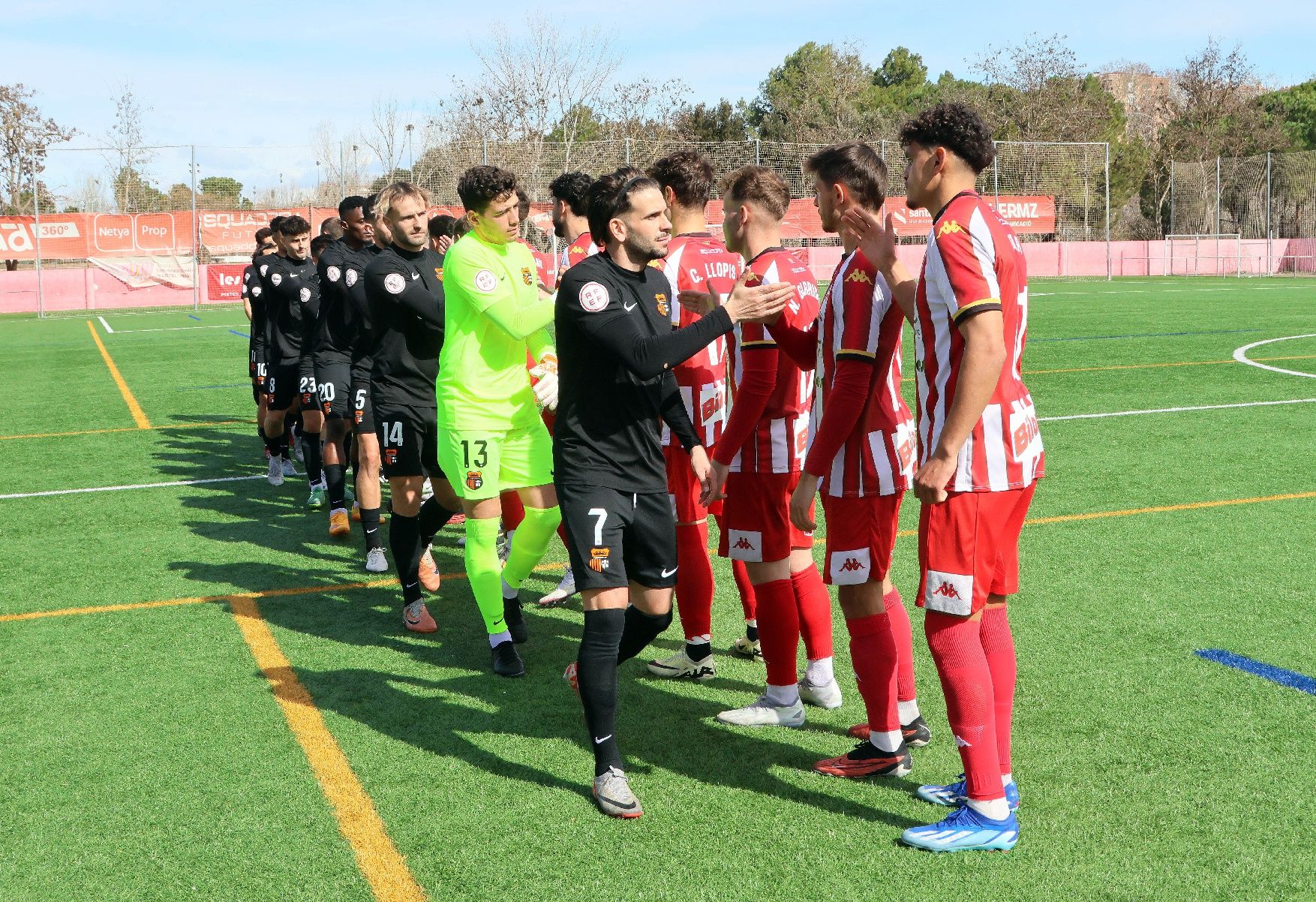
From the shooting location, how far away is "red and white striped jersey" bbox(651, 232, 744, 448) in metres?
4.93

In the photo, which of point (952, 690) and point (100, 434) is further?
point (100, 434)

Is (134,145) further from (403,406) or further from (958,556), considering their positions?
(958,556)

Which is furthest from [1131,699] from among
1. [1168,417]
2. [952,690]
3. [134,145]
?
[134,145]

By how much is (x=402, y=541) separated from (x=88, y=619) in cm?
167

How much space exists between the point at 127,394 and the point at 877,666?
46.0 ft

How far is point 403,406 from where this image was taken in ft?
19.0

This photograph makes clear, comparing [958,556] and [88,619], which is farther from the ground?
[958,556]

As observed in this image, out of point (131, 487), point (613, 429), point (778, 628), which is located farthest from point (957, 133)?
point (131, 487)

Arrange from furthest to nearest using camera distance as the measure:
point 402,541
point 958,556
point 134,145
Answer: point 134,145
point 402,541
point 958,556

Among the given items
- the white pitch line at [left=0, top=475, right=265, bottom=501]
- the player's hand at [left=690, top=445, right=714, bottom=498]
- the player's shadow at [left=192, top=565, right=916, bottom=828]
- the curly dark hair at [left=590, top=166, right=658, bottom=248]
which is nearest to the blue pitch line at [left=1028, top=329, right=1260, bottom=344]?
the white pitch line at [left=0, top=475, right=265, bottom=501]

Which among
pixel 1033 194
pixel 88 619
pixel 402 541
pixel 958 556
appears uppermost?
pixel 1033 194

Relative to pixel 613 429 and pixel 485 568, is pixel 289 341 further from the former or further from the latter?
pixel 613 429

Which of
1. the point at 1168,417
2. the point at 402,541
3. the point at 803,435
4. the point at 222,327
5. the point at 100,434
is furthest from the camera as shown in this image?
the point at 222,327

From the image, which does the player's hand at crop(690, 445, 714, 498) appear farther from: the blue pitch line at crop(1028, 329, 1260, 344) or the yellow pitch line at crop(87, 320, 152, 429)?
the blue pitch line at crop(1028, 329, 1260, 344)
